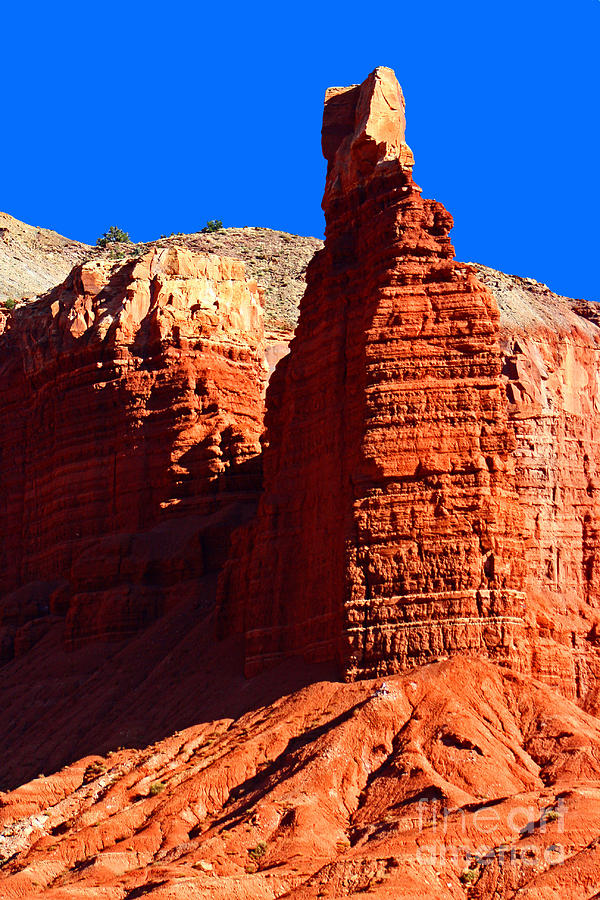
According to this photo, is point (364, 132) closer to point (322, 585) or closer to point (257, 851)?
point (322, 585)

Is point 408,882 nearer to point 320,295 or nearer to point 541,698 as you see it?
point 541,698

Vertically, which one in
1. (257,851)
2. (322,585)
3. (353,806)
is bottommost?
(257,851)

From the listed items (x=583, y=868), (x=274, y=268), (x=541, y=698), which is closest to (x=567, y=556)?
(x=541, y=698)

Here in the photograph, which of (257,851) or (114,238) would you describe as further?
A: (114,238)

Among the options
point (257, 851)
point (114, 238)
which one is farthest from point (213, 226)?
point (257, 851)

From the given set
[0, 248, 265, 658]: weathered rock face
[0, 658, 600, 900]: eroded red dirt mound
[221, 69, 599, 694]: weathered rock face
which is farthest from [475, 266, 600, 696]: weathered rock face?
[0, 658, 600, 900]: eroded red dirt mound

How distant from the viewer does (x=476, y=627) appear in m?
57.2

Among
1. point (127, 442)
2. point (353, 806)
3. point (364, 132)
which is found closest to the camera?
point (353, 806)

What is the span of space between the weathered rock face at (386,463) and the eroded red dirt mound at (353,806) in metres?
1.87

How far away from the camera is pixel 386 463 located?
59.6m
